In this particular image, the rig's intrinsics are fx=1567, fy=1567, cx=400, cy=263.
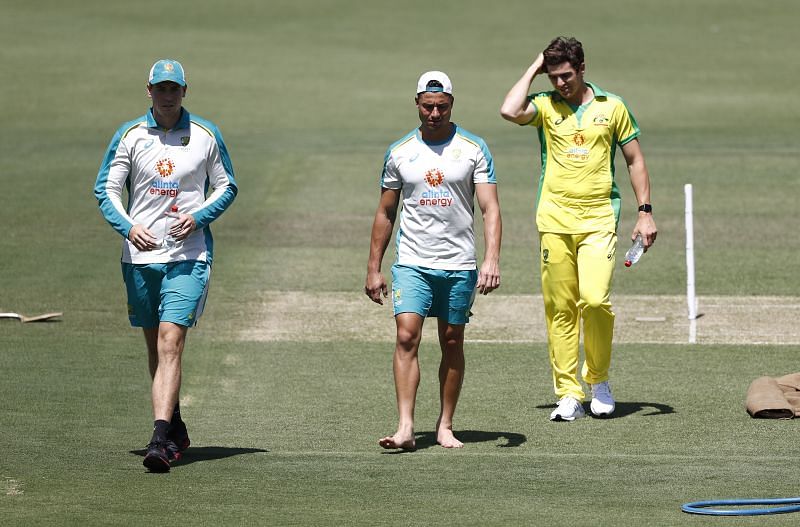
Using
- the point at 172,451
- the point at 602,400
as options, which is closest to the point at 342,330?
the point at 602,400

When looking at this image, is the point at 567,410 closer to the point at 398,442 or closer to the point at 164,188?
the point at 398,442

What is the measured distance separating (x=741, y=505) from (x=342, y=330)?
6.53m

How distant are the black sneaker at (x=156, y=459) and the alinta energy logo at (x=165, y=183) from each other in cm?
147

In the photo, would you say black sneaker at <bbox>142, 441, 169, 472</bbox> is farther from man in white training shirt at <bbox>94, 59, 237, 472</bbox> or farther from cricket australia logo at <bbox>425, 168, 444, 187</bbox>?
cricket australia logo at <bbox>425, 168, 444, 187</bbox>

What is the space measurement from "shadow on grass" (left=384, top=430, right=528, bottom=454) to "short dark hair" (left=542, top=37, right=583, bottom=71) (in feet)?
7.78

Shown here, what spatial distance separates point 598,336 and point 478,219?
1054cm

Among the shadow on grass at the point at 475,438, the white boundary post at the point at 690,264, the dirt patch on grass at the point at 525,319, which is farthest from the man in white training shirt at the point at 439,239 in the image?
the white boundary post at the point at 690,264

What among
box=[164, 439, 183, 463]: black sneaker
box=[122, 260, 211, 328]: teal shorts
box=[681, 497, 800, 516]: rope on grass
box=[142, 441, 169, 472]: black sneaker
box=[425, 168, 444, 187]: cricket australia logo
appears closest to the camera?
box=[681, 497, 800, 516]: rope on grass

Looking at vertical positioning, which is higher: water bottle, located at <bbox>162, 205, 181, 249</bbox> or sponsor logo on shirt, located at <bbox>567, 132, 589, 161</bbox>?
sponsor logo on shirt, located at <bbox>567, 132, 589, 161</bbox>

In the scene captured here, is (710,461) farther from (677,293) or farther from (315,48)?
(315,48)

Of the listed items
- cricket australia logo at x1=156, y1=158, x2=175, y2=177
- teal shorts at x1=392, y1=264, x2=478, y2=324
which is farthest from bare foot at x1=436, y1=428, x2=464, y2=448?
cricket australia logo at x1=156, y1=158, x2=175, y2=177

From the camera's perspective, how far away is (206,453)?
8.86 m

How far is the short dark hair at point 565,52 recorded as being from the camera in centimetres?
984

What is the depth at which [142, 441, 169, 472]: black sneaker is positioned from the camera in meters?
8.12
